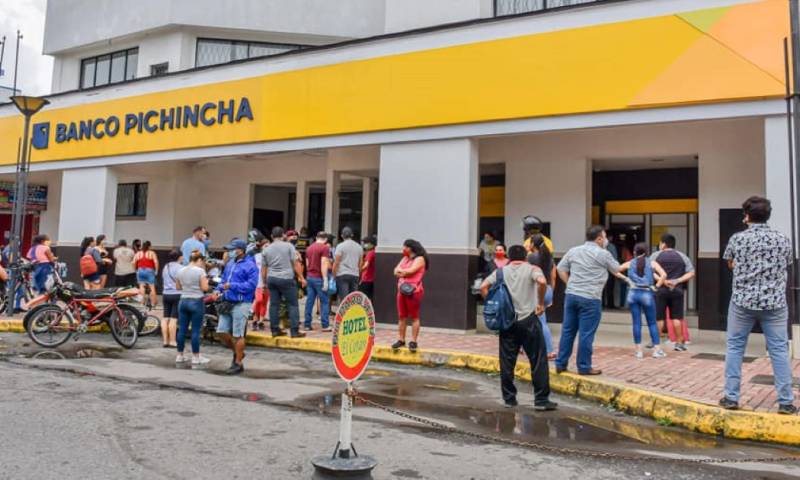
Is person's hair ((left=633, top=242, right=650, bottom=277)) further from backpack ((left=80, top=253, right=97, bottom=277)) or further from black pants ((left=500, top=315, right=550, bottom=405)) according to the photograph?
backpack ((left=80, top=253, right=97, bottom=277))

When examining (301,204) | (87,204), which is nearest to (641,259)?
(301,204)

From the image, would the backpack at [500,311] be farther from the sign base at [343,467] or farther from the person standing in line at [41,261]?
the person standing in line at [41,261]

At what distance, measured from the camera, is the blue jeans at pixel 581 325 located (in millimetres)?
7434

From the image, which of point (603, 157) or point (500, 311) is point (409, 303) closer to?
point (500, 311)

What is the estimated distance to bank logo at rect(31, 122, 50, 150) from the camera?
60.2 ft

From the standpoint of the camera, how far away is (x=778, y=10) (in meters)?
9.78

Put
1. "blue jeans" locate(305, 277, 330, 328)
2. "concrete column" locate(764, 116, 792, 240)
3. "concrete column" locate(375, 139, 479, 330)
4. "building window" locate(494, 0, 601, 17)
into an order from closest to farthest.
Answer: "concrete column" locate(764, 116, 792, 240), "blue jeans" locate(305, 277, 330, 328), "concrete column" locate(375, 139, 479, 330), "building window" locate(494, 0, 601, 17)

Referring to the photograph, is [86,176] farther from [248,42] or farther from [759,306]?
[759,306]

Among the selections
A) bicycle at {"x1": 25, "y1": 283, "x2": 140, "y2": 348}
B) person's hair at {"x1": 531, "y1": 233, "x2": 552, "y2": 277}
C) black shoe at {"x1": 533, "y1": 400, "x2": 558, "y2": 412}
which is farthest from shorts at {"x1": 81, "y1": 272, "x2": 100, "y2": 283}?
black shoe at {"x1": 533, "y1": 400, "x2": 558, "y2": 412}

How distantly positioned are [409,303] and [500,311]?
2.97 m

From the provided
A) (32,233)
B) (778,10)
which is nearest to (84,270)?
(32,233)

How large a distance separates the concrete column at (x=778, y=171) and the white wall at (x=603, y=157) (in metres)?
1.46

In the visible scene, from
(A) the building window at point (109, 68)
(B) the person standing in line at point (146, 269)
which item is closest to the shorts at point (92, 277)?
(B) the person standing in line at point (146, 269)

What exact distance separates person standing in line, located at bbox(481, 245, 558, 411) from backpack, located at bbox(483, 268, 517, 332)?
2.9 inches
